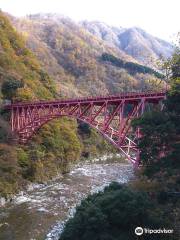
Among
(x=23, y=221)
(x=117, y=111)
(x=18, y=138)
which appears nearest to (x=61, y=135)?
(x=18, y=138)

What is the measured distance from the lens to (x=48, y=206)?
28.3 metres

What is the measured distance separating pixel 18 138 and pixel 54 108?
5.60 metres

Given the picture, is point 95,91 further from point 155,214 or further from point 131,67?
point 155,214

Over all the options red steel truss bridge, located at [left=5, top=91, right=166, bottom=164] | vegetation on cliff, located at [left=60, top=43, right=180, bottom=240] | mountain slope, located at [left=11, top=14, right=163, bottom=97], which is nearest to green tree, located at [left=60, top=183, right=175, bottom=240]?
vegetation on cliff, located at [left=60, top=43, right=180, bottom=240]

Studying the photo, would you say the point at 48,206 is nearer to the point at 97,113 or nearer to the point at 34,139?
the point at 97,113

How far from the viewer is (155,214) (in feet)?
56.0

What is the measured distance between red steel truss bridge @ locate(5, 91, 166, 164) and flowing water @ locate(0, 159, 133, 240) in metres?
4.87

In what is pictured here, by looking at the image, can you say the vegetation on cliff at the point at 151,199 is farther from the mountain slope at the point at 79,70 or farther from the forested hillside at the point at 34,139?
the mountain slope at the point at 79,70

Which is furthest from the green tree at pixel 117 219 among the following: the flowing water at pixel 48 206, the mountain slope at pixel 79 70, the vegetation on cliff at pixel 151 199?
the mountain slope at pixel 79 70

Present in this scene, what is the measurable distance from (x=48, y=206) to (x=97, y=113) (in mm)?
9022

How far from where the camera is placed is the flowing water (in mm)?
22906

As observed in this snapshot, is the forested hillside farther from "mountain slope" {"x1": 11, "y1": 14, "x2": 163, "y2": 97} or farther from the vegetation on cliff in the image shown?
"mountain slope" {"x1": 11, "y1": 14, "x2": 163, "y2": 97}

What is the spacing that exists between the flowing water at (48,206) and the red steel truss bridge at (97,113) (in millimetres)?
4868

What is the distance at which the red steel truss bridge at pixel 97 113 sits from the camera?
1101 inches
